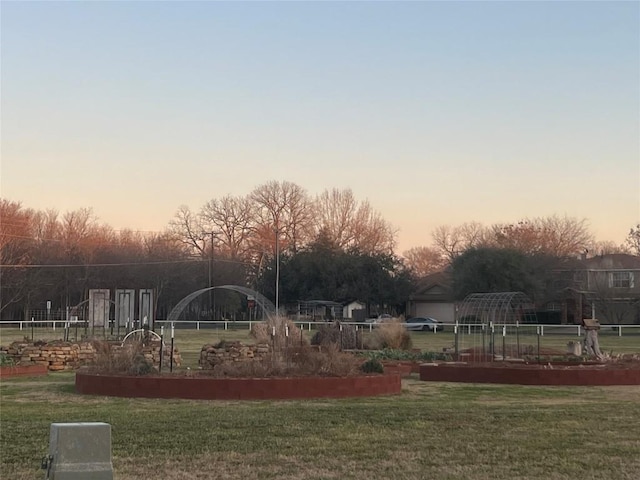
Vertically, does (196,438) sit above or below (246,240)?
below

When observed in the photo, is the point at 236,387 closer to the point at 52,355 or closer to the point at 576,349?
the point at 52,355

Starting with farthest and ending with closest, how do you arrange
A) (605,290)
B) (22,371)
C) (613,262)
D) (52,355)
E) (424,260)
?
(424,260) < (613,262) < (605,290) < (52,355) < (22,371)

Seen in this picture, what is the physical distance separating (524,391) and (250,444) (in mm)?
8920

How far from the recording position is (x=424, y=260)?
360 feet

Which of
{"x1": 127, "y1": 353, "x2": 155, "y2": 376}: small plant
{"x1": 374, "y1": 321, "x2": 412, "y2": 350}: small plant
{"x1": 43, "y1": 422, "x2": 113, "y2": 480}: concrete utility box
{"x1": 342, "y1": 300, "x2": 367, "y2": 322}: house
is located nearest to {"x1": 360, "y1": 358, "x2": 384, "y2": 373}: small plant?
{"x1": 127, "y1": 353, "x2": 155, "y2": 376}: small plant

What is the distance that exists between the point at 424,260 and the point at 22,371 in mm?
90690

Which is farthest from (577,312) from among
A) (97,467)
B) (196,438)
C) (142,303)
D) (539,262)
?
(97,467)

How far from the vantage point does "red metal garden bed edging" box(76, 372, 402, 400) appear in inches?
585

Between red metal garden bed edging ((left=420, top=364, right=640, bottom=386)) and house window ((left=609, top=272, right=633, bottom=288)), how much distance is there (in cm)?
4973

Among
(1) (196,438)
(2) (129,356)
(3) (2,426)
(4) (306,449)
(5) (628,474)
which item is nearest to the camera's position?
(5) (628,474)

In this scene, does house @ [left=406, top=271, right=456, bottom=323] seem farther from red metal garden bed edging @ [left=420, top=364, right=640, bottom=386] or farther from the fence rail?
red metal garden bed edging @ [left=420, top=364, right=640, bottom=386]

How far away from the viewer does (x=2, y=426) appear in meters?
11.5

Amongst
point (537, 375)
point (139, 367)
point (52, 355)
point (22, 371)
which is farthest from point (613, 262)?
point (139, 367)

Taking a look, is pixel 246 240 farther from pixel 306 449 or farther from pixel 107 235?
pixel 306 449
